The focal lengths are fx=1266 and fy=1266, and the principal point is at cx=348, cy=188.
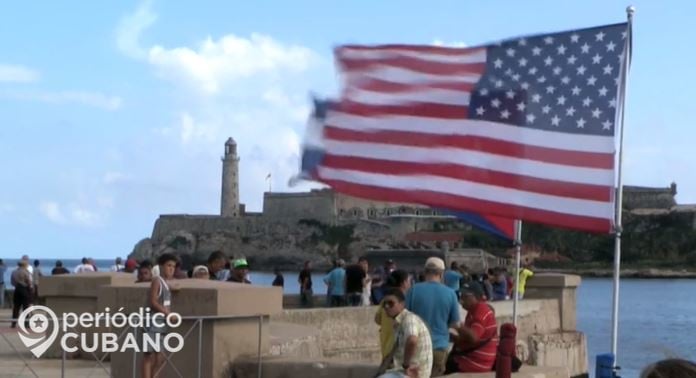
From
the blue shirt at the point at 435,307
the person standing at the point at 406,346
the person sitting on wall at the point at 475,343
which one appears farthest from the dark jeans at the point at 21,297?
the person standing at the point at 406,346

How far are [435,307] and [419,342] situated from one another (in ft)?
3.45

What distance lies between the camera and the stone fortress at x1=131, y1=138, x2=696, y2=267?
455 feet

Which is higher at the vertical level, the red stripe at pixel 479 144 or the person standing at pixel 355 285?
the red stripe at pixel 479 144

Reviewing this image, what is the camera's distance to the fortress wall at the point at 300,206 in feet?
468

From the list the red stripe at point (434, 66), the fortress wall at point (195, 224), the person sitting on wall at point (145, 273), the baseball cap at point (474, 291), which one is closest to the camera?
the baseball cap at point (474, 291)

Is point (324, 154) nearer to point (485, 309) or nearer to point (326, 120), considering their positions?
point (326, 120)

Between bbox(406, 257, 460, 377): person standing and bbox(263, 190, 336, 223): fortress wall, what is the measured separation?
12983 cm

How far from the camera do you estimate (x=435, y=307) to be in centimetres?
1012

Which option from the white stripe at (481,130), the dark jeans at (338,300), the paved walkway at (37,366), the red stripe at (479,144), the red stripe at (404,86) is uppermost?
the red stripe at (404,86)

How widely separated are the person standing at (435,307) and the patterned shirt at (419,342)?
858 millimetres

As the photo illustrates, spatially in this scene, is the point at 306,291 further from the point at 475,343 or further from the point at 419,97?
the point at 475,343

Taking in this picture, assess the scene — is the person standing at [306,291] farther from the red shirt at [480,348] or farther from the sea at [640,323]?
the red shirt at [480,348]

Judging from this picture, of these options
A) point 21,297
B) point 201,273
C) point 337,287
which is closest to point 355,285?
point 337,287

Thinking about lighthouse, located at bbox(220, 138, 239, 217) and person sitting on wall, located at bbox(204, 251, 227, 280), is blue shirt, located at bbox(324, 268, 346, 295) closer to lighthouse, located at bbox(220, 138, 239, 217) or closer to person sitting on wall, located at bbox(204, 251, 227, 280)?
person sitting on wall, located at bbox(204, 251, 227, 280)
